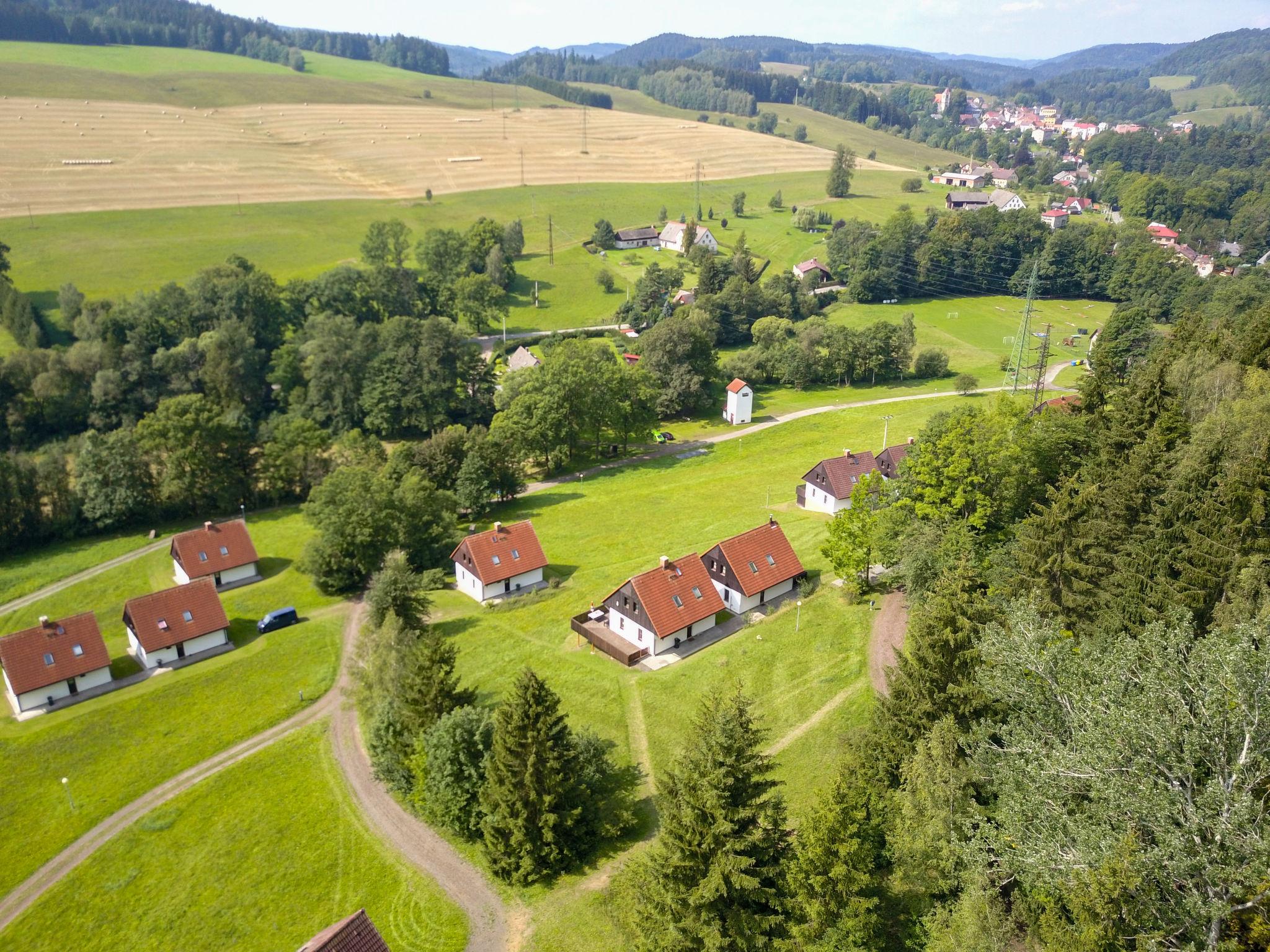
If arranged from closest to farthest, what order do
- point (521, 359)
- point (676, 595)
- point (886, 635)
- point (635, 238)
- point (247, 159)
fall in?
point (886, 635) < point (676, 595) < point (521, 359) < point (635, 238) < point (247, 159)

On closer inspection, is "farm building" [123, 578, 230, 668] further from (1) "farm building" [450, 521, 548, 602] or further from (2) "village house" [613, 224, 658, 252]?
(2) "village house" [613, 224, 658, 252]

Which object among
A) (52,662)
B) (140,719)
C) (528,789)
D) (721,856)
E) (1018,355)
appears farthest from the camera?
(1018,355)

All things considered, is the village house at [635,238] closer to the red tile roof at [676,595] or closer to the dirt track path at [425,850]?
the red tile roof at [676,595]

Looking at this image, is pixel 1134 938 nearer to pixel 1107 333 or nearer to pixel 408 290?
pixel 1107 333

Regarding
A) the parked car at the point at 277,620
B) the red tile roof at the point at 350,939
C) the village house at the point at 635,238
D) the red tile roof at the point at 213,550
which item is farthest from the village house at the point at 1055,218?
the red tile roof at the point at 350,939

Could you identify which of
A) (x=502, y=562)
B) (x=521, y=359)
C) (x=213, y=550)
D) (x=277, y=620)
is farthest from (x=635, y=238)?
(x=277, y=620)

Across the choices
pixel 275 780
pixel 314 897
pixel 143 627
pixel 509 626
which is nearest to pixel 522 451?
pixel 509 626

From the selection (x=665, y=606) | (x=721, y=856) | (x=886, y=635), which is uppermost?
(x=721, y=856)

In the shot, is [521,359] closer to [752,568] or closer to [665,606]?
[752,568]
